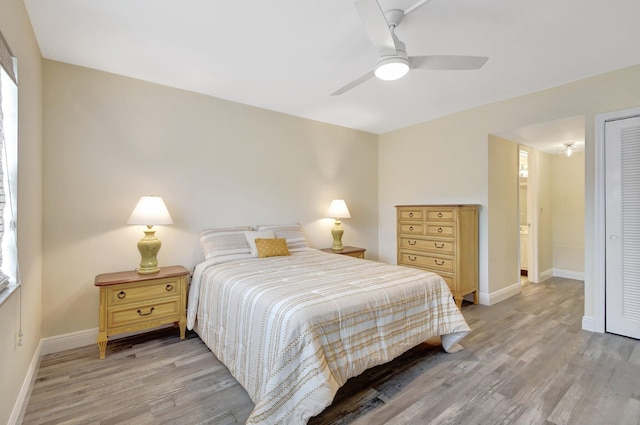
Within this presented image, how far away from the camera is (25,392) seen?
6.16 ft

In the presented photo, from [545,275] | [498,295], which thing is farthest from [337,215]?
[545,275]

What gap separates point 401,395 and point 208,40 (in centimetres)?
291

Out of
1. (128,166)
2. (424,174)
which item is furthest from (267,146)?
(424,174)

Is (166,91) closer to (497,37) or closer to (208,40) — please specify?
(208,40)

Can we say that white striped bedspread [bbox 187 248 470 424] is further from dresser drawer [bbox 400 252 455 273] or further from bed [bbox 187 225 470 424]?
dresser drawer [bbox 400 252 455 273]

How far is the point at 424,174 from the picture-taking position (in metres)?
4.41

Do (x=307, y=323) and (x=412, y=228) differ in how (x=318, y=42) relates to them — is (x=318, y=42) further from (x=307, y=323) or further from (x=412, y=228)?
(x=412, y=228)

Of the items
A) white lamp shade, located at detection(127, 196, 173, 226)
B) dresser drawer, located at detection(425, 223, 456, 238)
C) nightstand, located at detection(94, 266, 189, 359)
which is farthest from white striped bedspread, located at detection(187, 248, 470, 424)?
dresser drawer, located at detection(425, 223, 456, 238)

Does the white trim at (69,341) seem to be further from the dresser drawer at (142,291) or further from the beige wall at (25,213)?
the dresser drawer at (142,291)

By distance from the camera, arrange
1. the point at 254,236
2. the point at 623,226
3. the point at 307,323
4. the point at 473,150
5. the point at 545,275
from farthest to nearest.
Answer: the point at 545,275 → the point at 473,150 → the point at 254,236 → the point at 623,226 → the point at 307,323

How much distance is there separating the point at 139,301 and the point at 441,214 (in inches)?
132

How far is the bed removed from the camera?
154 cm

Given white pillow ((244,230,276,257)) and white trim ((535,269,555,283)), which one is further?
white trim ((535,269,555,283))

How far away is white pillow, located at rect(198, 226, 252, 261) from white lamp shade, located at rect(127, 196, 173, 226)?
0.50m
